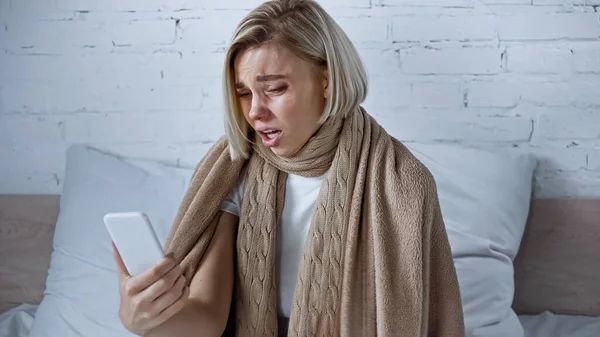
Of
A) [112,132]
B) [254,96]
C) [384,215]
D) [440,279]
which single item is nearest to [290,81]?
[254,96]

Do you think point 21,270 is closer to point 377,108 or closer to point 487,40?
point 377,108

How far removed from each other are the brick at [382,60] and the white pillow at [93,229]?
1.84 feet

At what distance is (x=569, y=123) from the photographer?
1.99m

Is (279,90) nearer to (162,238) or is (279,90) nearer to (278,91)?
(278,91)

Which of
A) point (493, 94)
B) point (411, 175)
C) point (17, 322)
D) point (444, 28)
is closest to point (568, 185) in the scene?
point (493, 94)

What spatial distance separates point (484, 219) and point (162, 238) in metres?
0.78

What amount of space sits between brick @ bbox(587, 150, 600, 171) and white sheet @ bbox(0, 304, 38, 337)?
151 cm

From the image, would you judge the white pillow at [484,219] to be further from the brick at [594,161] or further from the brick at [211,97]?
the brick at [211,97]

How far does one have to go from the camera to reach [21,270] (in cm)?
211

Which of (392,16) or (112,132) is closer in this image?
(392,16)

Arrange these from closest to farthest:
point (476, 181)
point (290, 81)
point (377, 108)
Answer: point (290, 81)
point (476, 181)
point (377, 108)

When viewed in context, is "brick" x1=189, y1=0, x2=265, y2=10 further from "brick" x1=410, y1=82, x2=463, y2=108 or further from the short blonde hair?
the short blonde hair

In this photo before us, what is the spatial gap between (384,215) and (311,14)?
37 centimetres

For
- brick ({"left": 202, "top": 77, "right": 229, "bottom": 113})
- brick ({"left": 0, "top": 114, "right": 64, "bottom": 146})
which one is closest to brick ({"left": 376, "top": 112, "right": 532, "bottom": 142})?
brick ({"left": 202, "top": 77, "right": 229, "bottom": 113})
